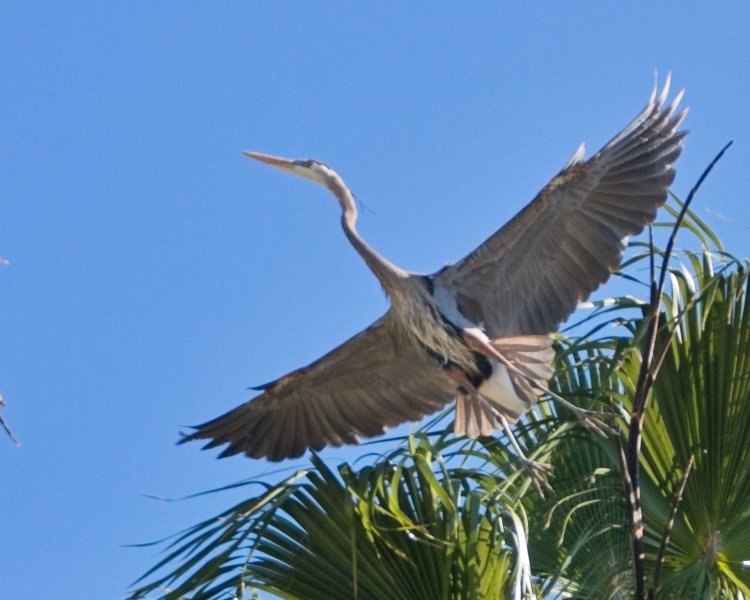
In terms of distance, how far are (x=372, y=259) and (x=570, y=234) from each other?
1134 mm

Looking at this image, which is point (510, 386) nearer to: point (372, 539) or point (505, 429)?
point (505, 429)

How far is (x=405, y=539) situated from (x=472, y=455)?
554 millimetres

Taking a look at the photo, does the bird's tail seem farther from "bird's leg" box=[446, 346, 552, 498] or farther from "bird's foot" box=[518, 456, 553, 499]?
"bird's foot" box=[518, 456, 553, 499]

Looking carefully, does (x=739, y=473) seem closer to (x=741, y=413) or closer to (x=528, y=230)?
(x=741, y=413)

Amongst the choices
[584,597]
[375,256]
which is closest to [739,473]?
[584,597]

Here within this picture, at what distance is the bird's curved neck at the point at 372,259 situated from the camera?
7312mm

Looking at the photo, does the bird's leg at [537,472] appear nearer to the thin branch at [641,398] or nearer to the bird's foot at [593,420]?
the bird's foot at [593,420]

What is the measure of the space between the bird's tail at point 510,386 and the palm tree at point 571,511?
0.49 m

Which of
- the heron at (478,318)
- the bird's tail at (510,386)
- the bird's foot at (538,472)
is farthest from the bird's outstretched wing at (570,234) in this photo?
the bird's foot at (538,472)

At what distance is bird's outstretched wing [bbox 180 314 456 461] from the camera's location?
737 centimetres

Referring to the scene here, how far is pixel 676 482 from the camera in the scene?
17.3 ft

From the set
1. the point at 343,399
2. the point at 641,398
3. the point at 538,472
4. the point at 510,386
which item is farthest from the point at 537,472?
the point at 343,399

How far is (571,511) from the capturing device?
464 centimetres

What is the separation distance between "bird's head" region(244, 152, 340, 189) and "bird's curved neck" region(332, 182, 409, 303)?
5.8 inches
